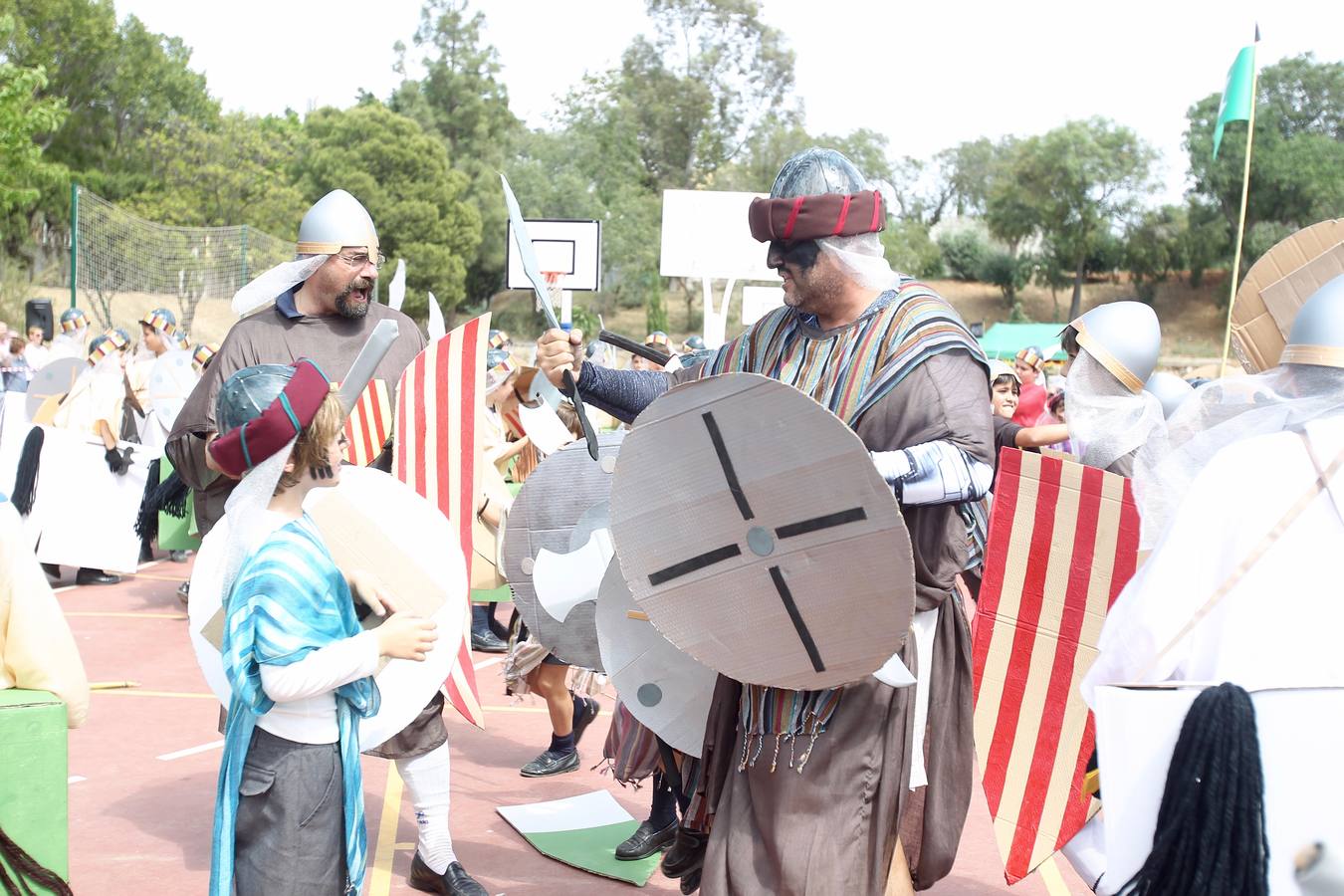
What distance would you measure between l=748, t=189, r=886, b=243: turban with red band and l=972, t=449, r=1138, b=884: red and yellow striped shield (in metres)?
1.02

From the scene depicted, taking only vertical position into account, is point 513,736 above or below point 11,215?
below

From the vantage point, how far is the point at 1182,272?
2117 inches

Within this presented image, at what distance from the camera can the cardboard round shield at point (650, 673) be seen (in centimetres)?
305

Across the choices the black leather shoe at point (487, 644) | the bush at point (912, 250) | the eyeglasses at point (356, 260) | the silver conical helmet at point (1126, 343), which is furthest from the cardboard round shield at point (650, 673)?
the bush at point (912, 250)

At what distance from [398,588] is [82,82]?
3933 centimetres

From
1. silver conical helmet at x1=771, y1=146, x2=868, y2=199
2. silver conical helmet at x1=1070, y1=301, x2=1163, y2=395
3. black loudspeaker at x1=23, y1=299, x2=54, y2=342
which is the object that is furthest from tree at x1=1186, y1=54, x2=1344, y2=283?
silver conical helmet at x1=771, y1=146, x2=868, y2=199

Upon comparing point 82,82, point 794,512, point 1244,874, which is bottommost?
point 1244,874

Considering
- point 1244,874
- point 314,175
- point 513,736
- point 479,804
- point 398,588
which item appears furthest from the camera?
point 314,175

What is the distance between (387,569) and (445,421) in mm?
1116

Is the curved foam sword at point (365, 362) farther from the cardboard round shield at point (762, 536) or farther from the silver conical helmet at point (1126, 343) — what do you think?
the silver conical helmet at point (1126, 343)

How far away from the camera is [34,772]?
2.73 meters

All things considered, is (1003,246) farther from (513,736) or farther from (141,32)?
(513,736)

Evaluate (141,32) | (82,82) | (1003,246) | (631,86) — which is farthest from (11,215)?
(1003,246)

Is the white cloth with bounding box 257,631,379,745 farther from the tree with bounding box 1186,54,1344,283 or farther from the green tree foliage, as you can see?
the tree with bounding box 1186,54,1344,283
